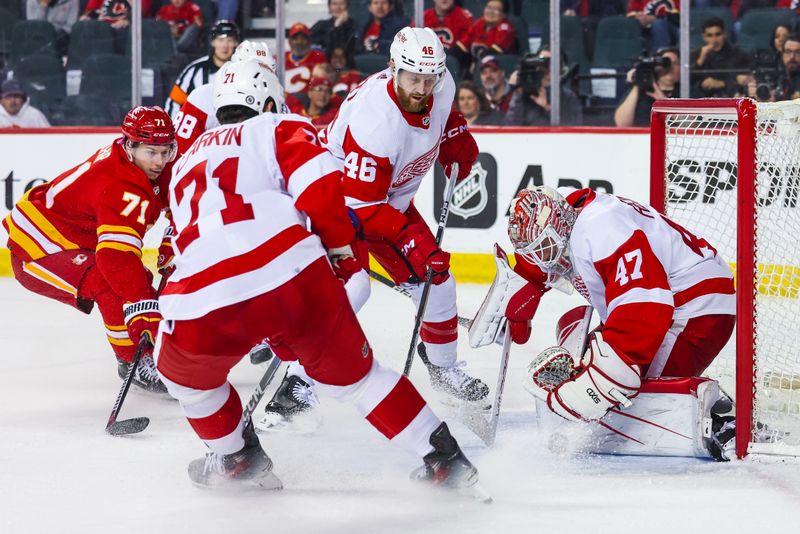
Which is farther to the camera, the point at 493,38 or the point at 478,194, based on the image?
the point at 493,38

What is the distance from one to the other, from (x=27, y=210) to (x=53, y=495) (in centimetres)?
121

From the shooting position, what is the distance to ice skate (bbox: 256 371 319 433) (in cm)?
312

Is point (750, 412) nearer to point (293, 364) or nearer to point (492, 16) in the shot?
point (293, 364)

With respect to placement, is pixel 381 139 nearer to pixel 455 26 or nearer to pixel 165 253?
pixel 165 253

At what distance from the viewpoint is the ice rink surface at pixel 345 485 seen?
235cm

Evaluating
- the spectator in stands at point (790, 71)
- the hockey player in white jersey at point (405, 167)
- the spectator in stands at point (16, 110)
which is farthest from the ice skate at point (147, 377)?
the spectator in stands at point (790, 71)

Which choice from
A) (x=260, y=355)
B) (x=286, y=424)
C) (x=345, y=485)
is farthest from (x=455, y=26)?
(x=345, y=485)

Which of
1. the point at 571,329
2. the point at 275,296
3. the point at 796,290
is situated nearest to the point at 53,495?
the point at 275,296

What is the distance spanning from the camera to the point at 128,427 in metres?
3.07

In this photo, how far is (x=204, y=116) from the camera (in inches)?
167

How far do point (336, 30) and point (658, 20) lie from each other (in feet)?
4.93

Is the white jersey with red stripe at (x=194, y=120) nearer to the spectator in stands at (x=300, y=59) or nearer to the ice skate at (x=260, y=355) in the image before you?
the ice skate at (x=260, y=355)

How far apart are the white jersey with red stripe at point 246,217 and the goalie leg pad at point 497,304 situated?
76cm

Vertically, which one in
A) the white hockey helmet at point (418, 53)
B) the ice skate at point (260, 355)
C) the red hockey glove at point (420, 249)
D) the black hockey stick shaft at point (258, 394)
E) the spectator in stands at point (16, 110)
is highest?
the white hockey helmet at point (418, 53)
